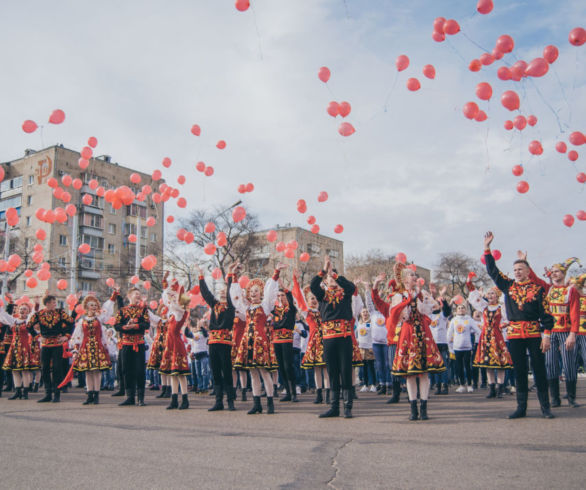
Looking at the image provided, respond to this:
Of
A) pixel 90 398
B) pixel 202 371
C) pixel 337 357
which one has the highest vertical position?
pixel 337 357

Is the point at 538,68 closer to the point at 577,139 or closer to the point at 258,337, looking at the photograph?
the point at 577,139

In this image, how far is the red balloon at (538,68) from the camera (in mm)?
9398

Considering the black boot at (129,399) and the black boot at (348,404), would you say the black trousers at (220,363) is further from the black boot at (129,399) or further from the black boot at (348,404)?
the black boot at (348,404)

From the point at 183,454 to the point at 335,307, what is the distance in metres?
3.47

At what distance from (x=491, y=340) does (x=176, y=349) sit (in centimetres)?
598

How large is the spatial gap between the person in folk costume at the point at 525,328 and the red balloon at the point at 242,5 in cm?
514

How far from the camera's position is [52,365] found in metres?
11.4

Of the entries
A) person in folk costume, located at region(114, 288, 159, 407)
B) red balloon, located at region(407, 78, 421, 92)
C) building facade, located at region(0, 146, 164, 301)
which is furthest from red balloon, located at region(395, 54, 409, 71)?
building facade, located at region(0, 146, 164, 301)

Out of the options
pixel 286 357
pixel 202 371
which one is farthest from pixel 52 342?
pixel 286 357

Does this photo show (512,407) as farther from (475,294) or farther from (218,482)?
(218,482)

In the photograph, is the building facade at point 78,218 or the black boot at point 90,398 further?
the building facade at point 78,218

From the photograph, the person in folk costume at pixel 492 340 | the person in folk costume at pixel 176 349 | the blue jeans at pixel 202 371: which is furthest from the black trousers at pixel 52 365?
the person in folk costume at pixel 492 340

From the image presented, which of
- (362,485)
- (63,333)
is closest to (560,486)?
(362,485)

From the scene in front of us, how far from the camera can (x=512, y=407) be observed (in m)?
8.95
